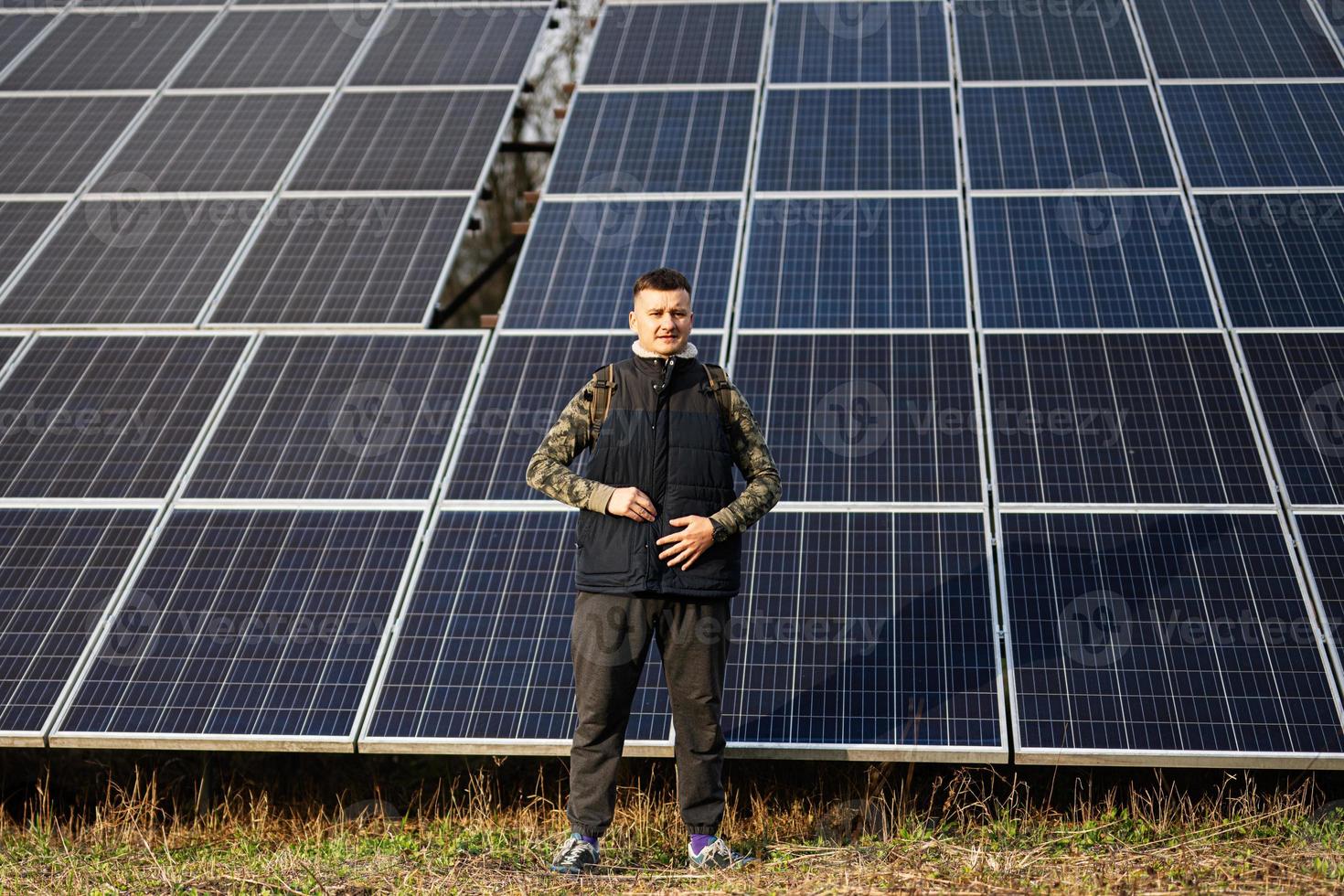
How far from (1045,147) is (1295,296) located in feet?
7.72

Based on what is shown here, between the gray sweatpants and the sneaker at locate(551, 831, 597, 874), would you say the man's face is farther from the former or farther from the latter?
the sneaker at locate(551, 831, 597, 874)

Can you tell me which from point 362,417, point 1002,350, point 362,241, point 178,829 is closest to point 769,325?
point 1002,350

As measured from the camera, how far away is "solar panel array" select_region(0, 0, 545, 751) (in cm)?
682

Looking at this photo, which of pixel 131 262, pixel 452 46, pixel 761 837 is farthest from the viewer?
pixel 452 46

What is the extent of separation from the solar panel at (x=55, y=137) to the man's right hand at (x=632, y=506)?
7612 mm

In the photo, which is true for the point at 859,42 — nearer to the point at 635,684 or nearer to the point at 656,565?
the point at 656,565

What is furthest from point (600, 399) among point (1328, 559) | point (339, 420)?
point (1328, 559)

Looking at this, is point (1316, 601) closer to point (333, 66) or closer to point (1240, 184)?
point (1240, 184)

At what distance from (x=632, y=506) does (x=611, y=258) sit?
4225 millimetres

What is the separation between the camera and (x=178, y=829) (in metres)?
6.79

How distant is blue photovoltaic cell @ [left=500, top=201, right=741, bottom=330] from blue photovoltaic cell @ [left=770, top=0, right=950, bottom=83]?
225 cm

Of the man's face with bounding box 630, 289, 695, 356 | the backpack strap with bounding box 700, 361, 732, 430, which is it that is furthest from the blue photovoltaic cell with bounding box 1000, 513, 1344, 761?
the man's face with bounding box 630, 289, 695, 356

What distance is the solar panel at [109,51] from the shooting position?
1155cm

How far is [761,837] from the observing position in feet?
20.2
